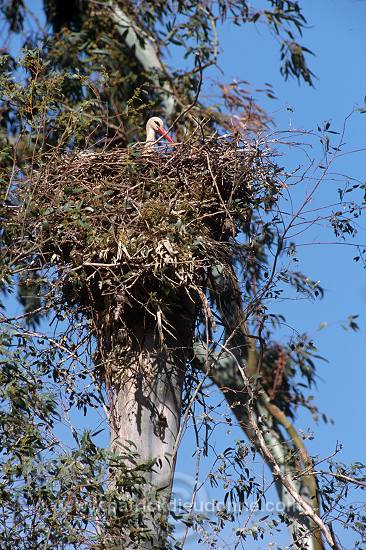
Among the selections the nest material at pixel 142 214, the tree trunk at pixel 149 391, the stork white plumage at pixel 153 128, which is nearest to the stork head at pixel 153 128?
the stork white plumage at pixel 153 128

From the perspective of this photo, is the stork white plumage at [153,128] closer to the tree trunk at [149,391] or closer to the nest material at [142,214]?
the nest material at [142,214]

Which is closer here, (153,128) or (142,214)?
(142,214)

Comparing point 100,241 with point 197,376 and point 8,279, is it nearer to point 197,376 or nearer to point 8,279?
point 8,279

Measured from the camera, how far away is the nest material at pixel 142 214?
23.7 ft

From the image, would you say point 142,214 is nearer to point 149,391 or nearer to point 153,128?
point 149,391

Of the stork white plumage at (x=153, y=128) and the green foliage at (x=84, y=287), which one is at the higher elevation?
the stork white plumage at (x=153, y=128)

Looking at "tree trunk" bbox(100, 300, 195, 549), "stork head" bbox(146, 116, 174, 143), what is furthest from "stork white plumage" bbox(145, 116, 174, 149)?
"tree trunk" bbox(100, 300, 195, 549)

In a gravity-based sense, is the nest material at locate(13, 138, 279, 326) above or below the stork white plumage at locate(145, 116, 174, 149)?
below

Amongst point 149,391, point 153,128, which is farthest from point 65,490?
point 153,128

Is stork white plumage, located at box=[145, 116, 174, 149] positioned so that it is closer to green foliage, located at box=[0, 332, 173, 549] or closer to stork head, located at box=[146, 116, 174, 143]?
stork head, located at box=[146, 116, 174, 143]

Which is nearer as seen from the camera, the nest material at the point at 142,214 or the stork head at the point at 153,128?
the nest material at the point at 142,214

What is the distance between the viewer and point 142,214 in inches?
289

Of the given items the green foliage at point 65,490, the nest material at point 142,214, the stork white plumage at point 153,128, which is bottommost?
the green foliage at point 65,490

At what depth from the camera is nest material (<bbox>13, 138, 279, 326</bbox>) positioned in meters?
7.22
